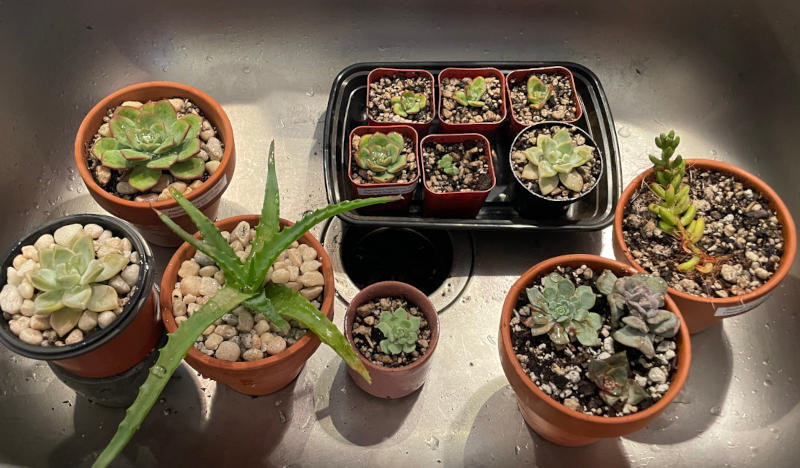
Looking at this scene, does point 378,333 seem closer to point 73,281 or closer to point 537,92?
point 73,281

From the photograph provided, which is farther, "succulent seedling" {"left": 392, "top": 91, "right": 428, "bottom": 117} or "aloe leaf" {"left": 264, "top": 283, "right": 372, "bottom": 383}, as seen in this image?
"succulent seedling" {"left": 392, "top": 91, "right": 428, "bottom": 117}

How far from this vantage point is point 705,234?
39.1 inches

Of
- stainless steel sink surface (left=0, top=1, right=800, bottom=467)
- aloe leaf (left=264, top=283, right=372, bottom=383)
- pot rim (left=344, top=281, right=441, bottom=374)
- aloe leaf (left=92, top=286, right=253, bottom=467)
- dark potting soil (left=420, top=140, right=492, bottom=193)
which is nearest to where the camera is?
aloe leaf (left=92, top=286, right=253, bottom=467)

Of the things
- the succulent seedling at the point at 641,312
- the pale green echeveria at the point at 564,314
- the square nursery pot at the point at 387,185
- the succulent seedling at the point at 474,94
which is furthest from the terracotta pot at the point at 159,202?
the succulent seedling at the point at 641,312

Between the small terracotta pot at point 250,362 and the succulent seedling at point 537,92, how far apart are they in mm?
580

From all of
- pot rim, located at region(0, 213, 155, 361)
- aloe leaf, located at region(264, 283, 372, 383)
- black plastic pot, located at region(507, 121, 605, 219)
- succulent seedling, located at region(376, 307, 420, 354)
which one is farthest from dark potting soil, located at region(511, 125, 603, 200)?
pot rim, located at region(0, 213, 155, 361)

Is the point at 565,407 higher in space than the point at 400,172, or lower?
lower

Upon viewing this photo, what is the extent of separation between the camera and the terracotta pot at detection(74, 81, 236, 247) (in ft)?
3.19

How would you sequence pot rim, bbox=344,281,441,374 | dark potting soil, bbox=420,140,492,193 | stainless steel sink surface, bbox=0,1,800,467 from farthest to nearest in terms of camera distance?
dark potting soil, bbox=420,140,492,193 < stainless steel sink surface, bbox=0,1,800,467 < pot rim, bbox=344,281,441,374

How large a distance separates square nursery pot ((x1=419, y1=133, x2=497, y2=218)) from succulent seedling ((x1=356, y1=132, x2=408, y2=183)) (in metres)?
0.06

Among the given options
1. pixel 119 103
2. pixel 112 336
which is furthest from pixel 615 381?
pixel 119 103

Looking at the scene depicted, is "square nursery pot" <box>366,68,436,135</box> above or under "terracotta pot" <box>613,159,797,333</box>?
above

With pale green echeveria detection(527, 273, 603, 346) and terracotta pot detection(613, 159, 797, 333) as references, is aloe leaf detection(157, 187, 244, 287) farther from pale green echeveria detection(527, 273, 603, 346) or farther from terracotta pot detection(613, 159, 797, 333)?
terracotta pot detection(613, 159, 797, 333)

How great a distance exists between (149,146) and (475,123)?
622 mm
